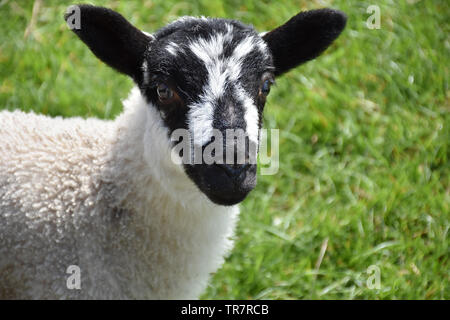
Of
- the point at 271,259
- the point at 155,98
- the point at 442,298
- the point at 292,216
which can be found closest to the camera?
the point at 155,98

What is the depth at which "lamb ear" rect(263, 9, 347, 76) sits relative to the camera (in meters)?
3.25

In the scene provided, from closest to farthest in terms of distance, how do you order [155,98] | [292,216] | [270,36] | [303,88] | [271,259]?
[155,98] < [270,36] < [271,259] < [292,216] < [303,88]

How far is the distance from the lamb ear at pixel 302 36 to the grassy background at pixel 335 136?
5.56 ft

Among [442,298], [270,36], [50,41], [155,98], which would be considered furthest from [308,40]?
[50,41]

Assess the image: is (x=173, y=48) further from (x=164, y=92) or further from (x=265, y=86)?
(x=265, y=86)

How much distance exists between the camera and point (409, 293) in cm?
411

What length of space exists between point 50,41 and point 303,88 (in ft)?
8.56

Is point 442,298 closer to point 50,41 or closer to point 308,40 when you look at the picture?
point 308,40

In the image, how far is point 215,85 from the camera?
9.28 feet

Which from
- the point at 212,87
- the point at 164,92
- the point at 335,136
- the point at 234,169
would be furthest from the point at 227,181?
the point at 335,136

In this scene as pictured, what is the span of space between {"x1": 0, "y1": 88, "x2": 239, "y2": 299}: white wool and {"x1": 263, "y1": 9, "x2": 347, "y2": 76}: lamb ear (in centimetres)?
86

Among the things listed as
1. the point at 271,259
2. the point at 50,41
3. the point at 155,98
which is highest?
the point at 50,41

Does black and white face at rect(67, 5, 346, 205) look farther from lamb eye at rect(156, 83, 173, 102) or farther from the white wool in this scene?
the white wool

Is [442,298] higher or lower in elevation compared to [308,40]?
lower
